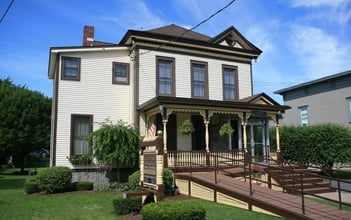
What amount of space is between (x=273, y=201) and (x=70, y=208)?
6.30m

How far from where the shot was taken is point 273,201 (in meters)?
10.2

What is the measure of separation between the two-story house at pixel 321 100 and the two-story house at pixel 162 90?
917 cm

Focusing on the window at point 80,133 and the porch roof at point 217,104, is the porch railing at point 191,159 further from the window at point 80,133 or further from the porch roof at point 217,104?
the window at point 80,133

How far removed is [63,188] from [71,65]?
20.9 feet

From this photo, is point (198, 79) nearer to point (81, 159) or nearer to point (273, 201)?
point (81, 159)

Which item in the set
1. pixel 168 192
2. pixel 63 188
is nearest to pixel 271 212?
pixel 168 192

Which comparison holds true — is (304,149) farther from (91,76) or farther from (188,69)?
(91,76)

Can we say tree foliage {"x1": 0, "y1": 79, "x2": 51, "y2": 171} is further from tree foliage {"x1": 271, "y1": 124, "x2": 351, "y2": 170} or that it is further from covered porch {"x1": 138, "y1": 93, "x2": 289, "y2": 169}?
tree foliage {"x1": 271, "y1": 124, "x2": 351, "y2": 170}

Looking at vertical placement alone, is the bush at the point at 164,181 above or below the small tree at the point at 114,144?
below

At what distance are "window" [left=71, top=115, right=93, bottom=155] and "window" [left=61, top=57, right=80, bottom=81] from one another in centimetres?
207

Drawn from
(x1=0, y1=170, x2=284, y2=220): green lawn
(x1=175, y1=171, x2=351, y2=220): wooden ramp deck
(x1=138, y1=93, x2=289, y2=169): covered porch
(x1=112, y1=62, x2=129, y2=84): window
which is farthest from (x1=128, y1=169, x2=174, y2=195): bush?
(x1=112, y1=62, x2=129, y2=84): window

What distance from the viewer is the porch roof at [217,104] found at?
16.3 meters

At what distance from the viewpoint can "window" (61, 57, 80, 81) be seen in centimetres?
1767

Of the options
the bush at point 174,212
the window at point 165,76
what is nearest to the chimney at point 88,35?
the window at point 165,76
